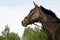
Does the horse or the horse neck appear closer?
the horse

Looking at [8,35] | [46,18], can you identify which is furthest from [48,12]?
[8,35]

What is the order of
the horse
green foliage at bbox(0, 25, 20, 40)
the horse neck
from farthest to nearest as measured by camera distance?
green foliage at bbox(0, 25, 20, 40) < the horse neck < the horse

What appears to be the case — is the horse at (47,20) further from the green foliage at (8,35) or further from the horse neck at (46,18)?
the green foliage at (8,35)

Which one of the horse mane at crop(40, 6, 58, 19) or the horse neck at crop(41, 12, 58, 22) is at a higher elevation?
the horse mane at crop(40, 6, 58, 19)

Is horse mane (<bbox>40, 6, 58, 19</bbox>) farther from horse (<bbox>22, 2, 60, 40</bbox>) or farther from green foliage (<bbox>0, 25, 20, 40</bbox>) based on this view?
green foliage (<bbox>0, 25, 20, 40</bbox>)

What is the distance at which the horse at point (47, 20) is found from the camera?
11.5m

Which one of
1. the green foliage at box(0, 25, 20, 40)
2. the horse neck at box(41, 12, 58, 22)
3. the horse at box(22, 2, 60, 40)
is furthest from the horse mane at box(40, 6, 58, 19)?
the green foliage at box(0, 25, 20, 40)

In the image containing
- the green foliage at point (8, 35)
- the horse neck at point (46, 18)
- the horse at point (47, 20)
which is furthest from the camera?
the green foliage at point (8, 35)

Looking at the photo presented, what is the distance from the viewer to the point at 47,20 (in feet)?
39.4

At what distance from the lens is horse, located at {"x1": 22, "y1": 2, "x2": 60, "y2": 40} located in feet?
37.6

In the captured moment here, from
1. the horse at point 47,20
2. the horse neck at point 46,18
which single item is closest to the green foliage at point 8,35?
the horse at point 47,20

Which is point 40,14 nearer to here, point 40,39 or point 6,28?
point 40,39

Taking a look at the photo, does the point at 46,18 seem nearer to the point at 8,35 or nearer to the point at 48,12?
the point at 48,12

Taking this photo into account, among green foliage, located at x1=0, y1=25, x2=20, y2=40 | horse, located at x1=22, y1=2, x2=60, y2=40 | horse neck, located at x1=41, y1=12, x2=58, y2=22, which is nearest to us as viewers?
horse, located at x1=22, y1=2, x2=60, y2=40
